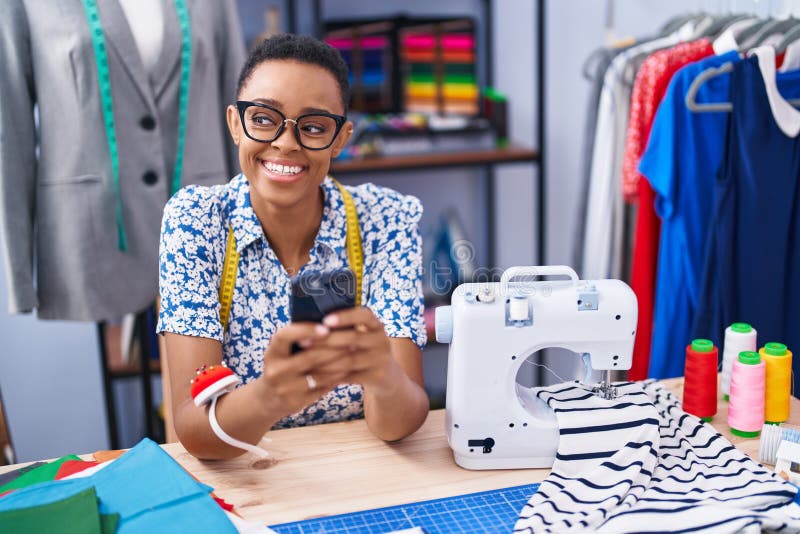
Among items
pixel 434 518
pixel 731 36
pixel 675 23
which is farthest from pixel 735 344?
pixel 675 23

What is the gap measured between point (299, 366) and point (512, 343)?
34 centimetres

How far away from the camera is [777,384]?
4.40 feet

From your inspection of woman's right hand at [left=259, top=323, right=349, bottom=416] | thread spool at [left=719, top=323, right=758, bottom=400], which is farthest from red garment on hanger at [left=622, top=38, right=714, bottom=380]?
woman's right hand at [left=259, top=323, right=349, bottom=416]

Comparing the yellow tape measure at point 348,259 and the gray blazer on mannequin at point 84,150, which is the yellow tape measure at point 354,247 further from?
the gray blazer on mannequin at point 84,150

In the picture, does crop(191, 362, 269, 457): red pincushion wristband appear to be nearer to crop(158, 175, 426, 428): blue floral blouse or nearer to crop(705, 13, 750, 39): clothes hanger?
crop(158, 175, 426, 428): blue floral blouse

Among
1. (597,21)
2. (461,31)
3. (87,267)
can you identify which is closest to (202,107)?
(87,267)

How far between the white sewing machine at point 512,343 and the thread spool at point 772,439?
232mm

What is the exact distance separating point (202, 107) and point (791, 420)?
62.2 inches

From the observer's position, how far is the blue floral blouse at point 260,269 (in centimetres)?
136

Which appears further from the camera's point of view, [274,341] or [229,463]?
A: [229,463]

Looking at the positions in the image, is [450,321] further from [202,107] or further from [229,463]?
[202,107]

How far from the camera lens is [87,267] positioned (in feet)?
6.89

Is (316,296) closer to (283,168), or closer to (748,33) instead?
(283,168)

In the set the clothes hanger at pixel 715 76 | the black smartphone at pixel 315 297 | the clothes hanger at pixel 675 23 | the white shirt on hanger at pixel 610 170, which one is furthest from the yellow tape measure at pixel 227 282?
the clothes hanger at pixel 675 23
